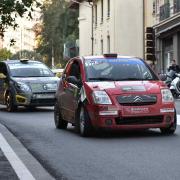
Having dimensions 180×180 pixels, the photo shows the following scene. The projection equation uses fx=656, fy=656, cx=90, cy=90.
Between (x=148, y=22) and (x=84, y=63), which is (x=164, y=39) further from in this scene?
(x=84, y=63)

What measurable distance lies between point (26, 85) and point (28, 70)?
1378 mm

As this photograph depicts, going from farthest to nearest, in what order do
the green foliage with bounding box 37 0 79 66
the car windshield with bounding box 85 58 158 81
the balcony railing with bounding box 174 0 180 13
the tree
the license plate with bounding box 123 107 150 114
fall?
the green foliage with bounding box 37 0 79 66, the balcony railing with bounding box 174 0 180 13, the tree, the car windshield with bounding box 85 58 158 81, the license plate with bounding box 123 107 150 114

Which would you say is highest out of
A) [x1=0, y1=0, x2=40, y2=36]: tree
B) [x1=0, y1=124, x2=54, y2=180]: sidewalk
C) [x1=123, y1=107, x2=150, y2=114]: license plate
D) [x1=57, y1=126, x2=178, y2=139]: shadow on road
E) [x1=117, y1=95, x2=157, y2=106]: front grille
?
[x1=0, y1=0, x2=40, y2=36]: tree

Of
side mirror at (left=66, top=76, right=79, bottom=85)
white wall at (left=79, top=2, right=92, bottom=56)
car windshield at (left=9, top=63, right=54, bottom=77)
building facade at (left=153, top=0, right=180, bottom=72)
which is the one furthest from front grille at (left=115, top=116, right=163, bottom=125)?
white wall at (left=79, top=2, right=92, bottom=56)

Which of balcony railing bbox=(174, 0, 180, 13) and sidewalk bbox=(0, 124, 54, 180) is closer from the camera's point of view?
sidewalk bbox=(0, 124, 54, 180)

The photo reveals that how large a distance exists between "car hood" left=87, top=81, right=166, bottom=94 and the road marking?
1.98 m

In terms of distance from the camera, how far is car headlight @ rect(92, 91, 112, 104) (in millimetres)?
11688

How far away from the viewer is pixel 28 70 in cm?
2166

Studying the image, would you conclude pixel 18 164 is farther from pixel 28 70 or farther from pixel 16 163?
pixel 28 70

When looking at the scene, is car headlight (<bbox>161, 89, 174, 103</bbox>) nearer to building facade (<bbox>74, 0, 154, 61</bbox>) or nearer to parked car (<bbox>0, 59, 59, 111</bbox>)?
parked car (<bbox>0, 59, 59, 111</bbox>)

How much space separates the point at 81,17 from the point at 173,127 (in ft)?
167

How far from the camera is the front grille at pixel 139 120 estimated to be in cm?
1170

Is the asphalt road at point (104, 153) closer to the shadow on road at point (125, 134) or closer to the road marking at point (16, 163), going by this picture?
the shadow on road at point (125, 134)

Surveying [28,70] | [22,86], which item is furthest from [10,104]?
[28,70]
